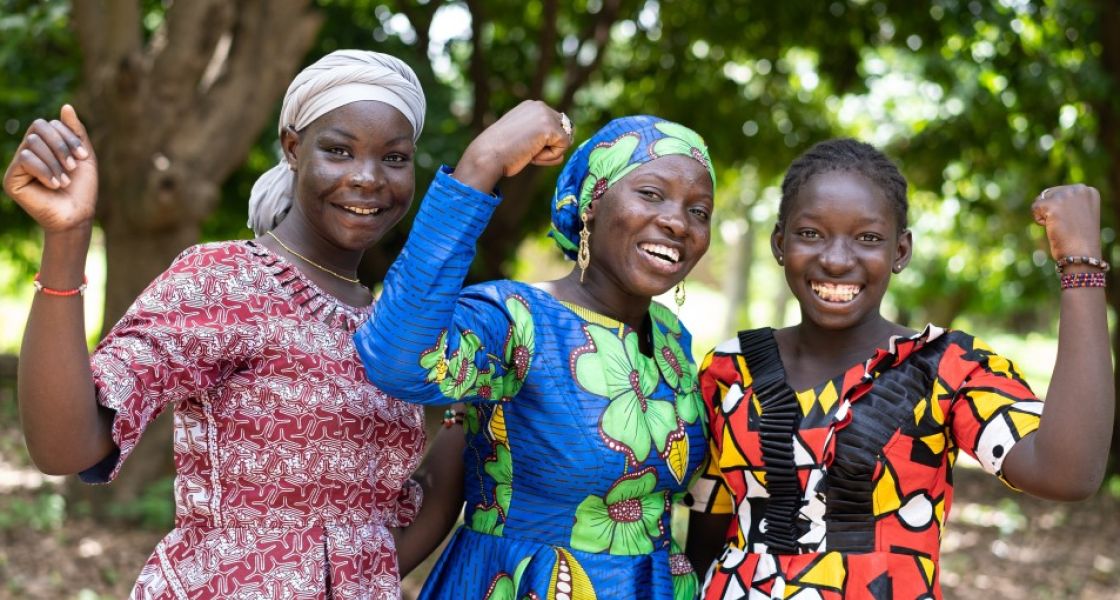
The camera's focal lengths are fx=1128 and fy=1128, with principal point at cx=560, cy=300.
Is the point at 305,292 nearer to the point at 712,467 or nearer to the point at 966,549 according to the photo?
the point at 712,467

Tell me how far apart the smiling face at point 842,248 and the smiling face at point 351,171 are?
965mm

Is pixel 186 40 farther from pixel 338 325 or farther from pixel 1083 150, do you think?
pixel 1083 150

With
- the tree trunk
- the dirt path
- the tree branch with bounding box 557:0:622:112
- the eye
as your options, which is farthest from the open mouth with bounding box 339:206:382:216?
the tree branch with bounding box 557:0:622:112

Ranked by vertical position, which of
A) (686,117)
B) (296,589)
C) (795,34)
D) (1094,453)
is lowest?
(296,589)

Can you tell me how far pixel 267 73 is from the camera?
601 centimetres

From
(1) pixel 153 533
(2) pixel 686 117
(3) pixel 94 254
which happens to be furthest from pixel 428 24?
(3) pixel 94 254

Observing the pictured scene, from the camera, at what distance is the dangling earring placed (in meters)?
2.72


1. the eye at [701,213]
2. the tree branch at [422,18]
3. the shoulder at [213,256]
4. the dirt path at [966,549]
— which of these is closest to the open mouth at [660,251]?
the eye at [701,213]

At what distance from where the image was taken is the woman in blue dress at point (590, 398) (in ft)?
8.34

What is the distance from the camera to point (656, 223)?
8.66 ft

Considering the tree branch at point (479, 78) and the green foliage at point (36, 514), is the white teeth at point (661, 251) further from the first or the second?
the tree branch at point (479, 78)

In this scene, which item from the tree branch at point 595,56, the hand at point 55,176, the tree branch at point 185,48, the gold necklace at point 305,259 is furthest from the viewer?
the tree branch at point 595,56

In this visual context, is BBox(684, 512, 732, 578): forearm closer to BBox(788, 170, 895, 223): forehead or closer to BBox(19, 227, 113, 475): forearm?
BBox(788, 170, 895, 223): forehead

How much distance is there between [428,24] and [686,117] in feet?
7.95
